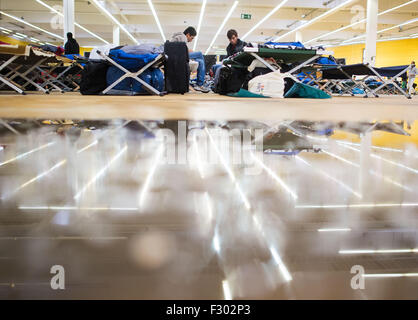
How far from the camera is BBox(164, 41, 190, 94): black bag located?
523cm

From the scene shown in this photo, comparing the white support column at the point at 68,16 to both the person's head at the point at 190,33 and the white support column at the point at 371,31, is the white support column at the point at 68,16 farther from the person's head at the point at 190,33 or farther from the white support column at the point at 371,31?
the white support column at the point at 371,31

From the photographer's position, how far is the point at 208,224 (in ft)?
1.43

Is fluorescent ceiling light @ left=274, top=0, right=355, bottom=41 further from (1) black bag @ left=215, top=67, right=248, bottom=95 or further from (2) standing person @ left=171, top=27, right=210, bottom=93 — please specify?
(1) black bag @ left=215, top=67, right=248, bottom=95

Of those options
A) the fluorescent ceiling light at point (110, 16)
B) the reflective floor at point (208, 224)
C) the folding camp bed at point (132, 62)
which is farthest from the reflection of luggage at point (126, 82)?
the fluorescent ceiling light at point (110, 16)

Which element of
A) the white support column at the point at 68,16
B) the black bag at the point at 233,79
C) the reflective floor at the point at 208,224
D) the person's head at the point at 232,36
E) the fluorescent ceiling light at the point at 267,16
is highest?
the fluorescent ceiling light at the point at 267,16

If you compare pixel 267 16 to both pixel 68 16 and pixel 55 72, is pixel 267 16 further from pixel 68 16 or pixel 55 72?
pixel 55 72

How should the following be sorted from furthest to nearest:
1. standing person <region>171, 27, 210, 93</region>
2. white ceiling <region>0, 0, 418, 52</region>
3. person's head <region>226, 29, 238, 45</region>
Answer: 1. white ceiling <region>0, 0, 418, 52</region>
2. person's head <region>226, 29, 238, 45</region>
3. standing person <region>171, 27, 210, 93</region>

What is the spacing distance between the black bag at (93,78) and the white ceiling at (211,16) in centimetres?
842

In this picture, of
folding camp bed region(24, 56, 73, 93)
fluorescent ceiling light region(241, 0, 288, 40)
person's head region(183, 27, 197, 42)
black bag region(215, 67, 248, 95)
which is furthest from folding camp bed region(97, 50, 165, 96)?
fluorescent ceiling light region(241, 0, 288, 40)

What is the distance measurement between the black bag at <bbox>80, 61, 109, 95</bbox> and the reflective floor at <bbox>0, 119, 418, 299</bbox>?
4157 millimetres

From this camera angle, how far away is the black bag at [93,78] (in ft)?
15.7
